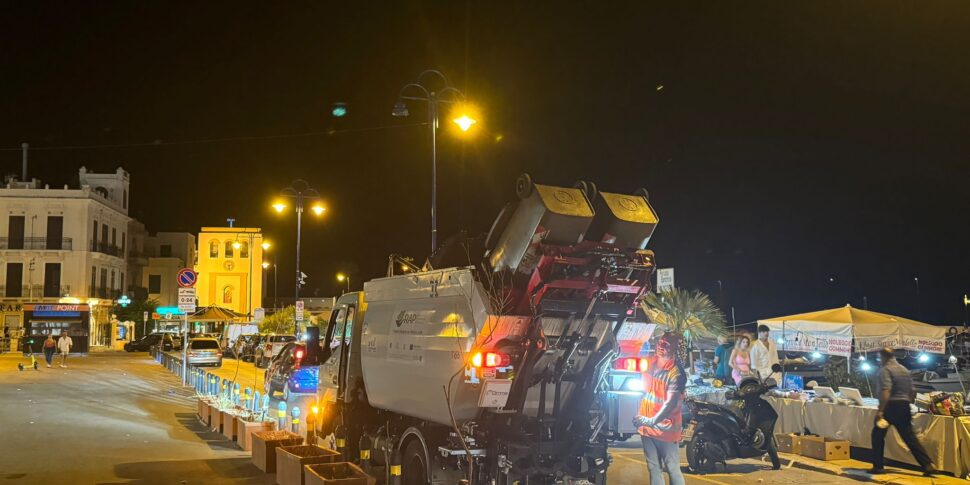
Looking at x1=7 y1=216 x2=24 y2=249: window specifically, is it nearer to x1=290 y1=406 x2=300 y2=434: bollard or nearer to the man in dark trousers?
x1=290 y1=406 x2=300 y2=434: bollard

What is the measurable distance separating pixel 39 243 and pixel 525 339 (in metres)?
61.8

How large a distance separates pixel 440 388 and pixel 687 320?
2039 cm

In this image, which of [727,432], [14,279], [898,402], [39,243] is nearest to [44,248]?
[39,243]

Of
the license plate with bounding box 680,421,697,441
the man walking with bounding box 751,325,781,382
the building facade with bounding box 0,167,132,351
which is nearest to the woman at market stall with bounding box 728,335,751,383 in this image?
the man walking with bounding box 751,325,781,382

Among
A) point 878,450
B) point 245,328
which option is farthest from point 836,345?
point 245,328

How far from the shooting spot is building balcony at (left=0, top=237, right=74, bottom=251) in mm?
59219

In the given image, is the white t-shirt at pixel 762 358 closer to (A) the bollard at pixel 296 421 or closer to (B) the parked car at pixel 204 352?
(A) the bollard at pixel 296 421

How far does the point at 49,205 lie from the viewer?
59.8m

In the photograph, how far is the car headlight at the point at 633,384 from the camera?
840cm

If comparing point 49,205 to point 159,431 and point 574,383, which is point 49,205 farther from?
point 574,383

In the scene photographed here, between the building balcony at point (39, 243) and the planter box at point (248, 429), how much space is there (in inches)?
2115

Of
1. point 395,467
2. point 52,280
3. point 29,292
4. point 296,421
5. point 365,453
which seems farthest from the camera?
point 52,280

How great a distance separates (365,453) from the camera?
10.2m

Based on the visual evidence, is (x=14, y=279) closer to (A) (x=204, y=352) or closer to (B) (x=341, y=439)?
(A) (x=204, y=352)
